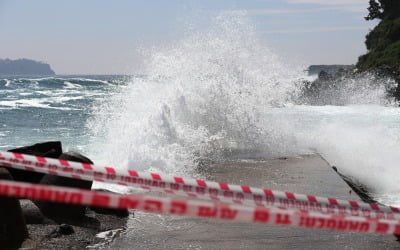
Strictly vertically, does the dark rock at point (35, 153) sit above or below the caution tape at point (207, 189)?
below

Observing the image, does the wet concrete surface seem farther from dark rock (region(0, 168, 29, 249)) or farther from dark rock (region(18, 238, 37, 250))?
dark rock (region(0, 168, 29, 249))

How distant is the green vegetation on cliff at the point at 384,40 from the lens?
176 feet

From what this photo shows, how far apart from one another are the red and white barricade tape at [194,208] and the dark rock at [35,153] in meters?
4.72

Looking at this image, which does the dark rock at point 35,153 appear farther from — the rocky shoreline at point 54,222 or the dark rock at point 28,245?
the dark rock at point 28,245

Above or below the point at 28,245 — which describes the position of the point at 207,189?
above

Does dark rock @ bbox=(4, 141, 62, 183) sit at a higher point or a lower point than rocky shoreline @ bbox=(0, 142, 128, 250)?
higher

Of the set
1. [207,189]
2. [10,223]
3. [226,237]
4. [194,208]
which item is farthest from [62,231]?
[194,208]

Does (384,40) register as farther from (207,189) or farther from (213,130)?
(207,189)

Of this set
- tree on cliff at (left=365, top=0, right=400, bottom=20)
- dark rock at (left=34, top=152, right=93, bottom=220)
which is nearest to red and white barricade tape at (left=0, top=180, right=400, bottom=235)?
dark rock at (left=34, top=152, right=93, bottom=220)

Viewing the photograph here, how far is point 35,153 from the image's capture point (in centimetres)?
749

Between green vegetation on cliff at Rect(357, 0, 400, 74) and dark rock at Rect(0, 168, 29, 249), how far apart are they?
44630 millimetres

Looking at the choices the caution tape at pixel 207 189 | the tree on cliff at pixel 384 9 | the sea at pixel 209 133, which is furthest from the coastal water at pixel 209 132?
the tree on cliff at pixel 384 9

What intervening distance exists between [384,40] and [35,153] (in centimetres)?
6308

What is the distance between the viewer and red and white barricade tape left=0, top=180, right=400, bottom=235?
218cm
